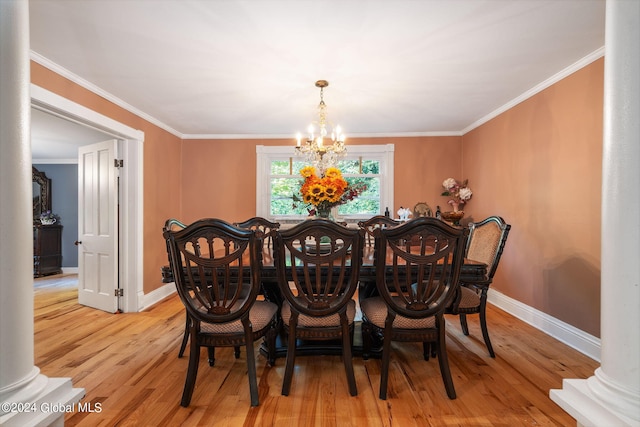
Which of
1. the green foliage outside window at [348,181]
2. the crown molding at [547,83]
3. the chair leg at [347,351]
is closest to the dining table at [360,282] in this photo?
the chair leg at [347,351]

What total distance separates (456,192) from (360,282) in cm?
279

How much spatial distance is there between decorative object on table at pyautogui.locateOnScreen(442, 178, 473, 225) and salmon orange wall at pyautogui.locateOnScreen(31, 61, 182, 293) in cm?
398

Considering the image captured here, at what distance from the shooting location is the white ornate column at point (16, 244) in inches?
38.4

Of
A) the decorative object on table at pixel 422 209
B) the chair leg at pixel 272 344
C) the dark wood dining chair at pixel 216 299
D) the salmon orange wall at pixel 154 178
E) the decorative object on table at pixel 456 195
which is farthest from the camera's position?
the decorative object on table at pixel 422 209

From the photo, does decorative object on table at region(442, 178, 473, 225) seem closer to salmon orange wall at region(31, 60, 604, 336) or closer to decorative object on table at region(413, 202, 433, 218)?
salmon orange wall at region(31, 60, 604, 336)

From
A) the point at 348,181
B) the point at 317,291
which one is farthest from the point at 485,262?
the point at 348,181

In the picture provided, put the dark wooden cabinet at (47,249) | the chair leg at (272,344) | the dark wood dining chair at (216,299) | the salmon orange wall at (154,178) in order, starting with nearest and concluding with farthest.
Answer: the dark wood dining chair at (216,299), the chair leg at (272,344), the salmon orange wall at (154,178), the dark wooden cabinet at (47,249)

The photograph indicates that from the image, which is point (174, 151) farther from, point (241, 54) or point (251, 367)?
point (251, 367)

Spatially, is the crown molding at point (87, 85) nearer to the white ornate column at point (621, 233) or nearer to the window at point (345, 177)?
the window at point (345, 177)

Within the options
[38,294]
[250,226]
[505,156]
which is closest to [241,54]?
[250,226]

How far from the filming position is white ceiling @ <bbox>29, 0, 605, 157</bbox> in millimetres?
1734

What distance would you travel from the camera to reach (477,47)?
213 centimetres

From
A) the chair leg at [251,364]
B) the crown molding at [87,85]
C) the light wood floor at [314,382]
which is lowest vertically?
the light wood floor at [314,382]

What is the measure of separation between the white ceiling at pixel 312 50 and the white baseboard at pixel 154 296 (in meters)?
2.23
